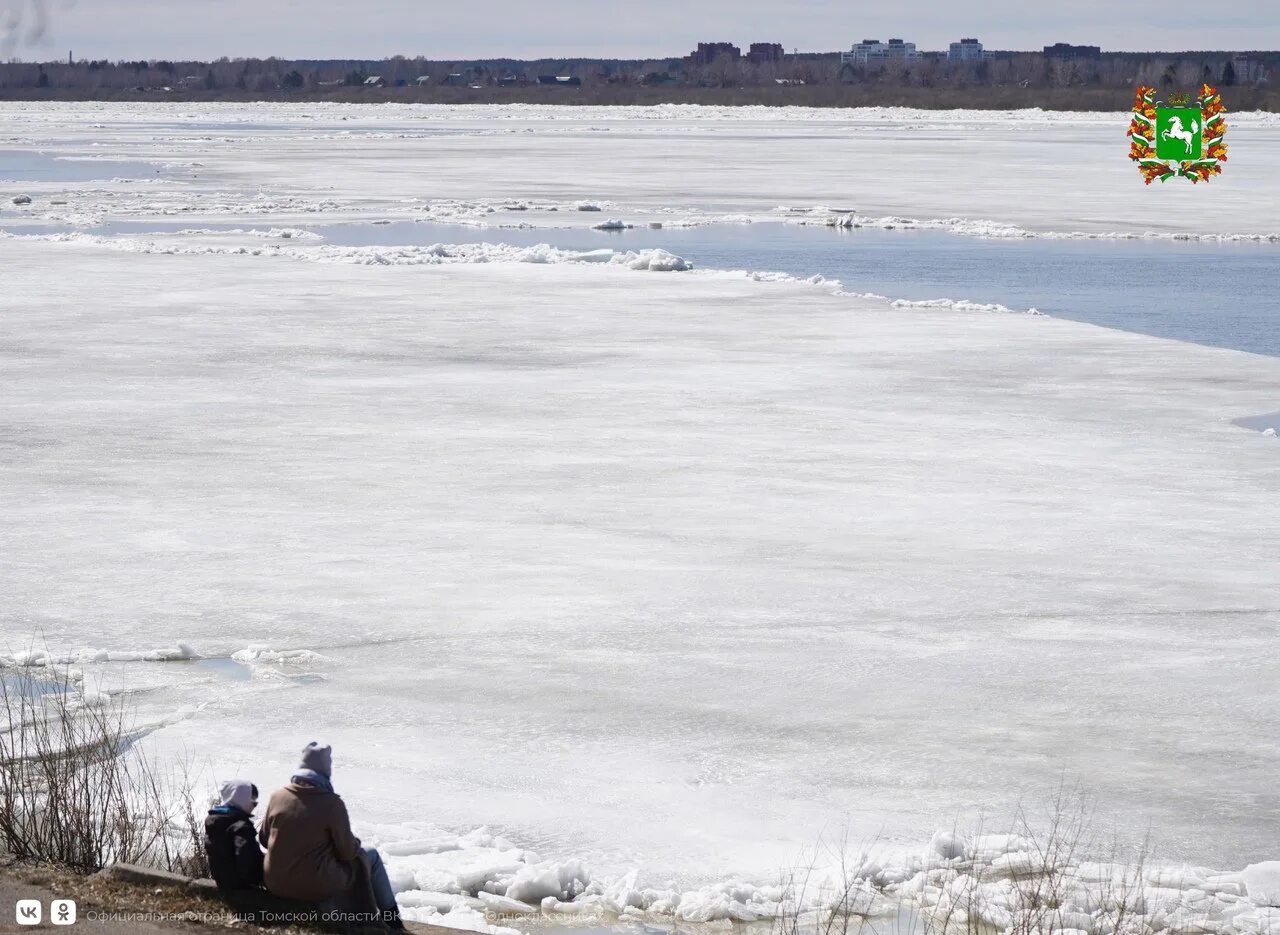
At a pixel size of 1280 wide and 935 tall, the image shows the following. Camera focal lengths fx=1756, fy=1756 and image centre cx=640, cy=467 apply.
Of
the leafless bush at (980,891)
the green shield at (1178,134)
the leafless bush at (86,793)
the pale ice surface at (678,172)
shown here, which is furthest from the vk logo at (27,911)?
the green shield at (1178,134)

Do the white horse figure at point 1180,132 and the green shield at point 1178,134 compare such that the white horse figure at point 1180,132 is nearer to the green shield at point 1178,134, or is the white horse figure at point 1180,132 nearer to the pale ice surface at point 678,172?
the green shield at point 1178,134

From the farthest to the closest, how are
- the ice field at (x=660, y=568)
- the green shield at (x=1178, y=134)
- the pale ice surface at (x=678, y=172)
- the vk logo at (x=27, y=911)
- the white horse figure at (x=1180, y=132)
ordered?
the white horse figure at (x=1180, y=132) < the green shield at (x=1178, y=134) < the pale ice surface at (x=678, y=172) < the ice field at (x=660, y=568) < the vk logo at (x=27, y=911)

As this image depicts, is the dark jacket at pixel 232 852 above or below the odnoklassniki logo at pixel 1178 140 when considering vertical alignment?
below

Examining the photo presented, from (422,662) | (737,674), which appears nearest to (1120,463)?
(737,674)

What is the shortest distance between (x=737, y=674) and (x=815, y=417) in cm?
557

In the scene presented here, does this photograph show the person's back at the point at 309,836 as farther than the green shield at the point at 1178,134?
No

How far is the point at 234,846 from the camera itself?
14.1 ft

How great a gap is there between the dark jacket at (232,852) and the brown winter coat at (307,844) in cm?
13

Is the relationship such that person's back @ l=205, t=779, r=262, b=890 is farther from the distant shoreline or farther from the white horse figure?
the distant shoreline

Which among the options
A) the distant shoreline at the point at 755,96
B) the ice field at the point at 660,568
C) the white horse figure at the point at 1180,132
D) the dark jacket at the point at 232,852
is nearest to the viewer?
the dark jacket at the point at 232,852

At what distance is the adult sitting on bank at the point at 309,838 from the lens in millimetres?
4141

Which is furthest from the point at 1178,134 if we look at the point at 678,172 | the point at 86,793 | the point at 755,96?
the point at 755,96

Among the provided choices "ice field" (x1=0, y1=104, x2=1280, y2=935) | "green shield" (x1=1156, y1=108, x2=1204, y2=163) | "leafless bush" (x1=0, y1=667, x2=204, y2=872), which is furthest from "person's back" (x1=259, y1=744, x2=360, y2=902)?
"green shield" (x1=1156, y1=108, x2=1204, y2=163)

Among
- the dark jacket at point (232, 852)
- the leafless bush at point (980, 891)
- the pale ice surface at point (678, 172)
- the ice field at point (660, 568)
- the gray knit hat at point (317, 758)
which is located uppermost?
the pale ice surface at point (678, 172)
